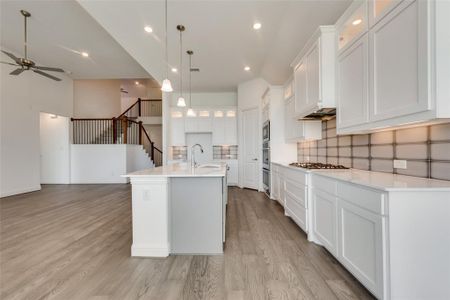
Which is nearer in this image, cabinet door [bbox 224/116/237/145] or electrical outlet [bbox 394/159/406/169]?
electrical outlet [bbox 394/159/406/169]

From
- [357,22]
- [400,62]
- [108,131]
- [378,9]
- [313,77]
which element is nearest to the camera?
[400,62]

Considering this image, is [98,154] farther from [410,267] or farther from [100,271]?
[410,267]

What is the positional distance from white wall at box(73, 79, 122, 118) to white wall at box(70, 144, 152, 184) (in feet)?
5.25

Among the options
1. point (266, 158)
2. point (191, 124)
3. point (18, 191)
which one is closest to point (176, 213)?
point (266, 158)

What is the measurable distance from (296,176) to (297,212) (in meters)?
0.53

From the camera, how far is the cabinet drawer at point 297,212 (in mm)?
2773

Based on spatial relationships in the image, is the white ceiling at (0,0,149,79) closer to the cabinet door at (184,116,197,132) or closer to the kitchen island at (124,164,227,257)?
the cabinet door at (184,116,197,132)

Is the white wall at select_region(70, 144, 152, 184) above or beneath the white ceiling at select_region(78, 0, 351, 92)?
beneath

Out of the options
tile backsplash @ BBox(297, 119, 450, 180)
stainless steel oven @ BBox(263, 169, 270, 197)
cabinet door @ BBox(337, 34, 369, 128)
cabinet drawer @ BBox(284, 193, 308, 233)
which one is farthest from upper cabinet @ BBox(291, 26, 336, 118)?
stainless steel oven @ BBox(263, 169, 270, 197)

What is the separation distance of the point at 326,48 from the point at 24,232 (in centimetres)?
488

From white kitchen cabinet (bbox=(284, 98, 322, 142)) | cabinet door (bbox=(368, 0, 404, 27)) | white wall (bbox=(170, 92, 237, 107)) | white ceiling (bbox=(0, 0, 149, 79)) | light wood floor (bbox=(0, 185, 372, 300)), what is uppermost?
white ceiling (bbox=(0, 0, 149, 79))

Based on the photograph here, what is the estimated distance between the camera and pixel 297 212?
306cm

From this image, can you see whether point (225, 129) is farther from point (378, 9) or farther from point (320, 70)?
point (378, 9)

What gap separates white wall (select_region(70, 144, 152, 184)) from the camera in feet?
25.0
